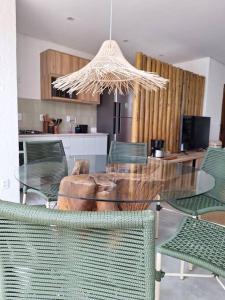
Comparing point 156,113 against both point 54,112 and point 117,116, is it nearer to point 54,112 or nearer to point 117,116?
point 117,116

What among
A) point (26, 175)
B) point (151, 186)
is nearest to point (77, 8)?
point (26, 175)

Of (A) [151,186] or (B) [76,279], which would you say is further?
(A) [151,186]

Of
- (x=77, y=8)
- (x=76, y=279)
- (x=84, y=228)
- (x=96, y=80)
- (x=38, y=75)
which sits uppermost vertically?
(x=77, y=8)

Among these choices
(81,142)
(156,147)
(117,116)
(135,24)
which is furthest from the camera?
(117,116)

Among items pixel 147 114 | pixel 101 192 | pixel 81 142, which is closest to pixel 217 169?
pixel 101 192

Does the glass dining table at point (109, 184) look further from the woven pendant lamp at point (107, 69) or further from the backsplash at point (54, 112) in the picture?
the backsplash at point (54, 112)

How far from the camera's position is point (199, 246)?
1303mm

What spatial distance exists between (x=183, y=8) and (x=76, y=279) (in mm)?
3138

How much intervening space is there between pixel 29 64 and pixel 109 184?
3322 mm

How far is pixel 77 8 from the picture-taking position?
116 inches

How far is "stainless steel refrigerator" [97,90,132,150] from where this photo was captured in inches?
195

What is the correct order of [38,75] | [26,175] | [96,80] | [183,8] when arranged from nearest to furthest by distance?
[26,175], [96,80], [183,8], [38,75]

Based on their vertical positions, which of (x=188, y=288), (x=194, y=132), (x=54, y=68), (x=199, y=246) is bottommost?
(x=188, y=288)

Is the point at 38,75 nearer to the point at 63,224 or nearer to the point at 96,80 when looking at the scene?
the point at 96,80
